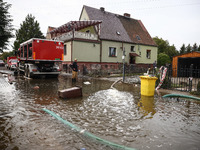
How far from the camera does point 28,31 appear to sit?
43.3 metres

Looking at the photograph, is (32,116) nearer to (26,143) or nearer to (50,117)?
(50,117)

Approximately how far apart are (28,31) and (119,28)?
29.3 metres

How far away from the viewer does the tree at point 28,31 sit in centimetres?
4197

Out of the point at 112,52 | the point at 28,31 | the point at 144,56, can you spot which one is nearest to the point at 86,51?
the point at 112,52

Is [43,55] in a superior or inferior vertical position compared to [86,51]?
inferior

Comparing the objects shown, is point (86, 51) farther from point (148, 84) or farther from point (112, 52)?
point (148, 84)

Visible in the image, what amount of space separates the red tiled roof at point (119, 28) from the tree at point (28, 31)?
25.0 metres

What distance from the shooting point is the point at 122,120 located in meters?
4.14

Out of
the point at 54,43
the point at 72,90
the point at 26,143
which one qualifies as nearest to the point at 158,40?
the point at 54,43

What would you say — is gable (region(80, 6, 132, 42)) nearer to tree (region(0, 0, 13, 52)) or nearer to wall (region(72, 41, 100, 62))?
wall (region(72, 41, 100, 62))

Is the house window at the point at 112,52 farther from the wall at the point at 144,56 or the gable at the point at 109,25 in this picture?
the wall at the point at 144,56

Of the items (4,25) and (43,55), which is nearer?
(43,55)

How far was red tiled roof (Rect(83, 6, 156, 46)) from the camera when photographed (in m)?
24.2

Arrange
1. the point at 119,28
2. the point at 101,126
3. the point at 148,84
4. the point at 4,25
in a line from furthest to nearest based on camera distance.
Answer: the point at 119,28, the point at 4,25, the point at 148,84, the point at 101,126
